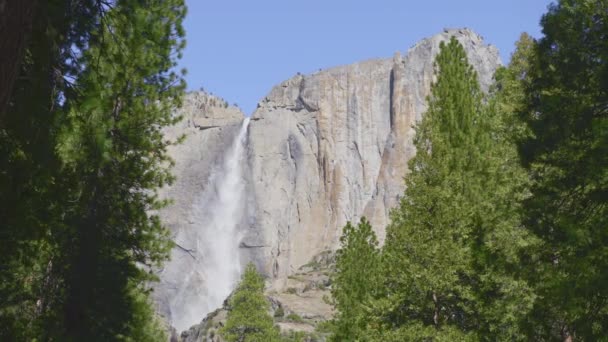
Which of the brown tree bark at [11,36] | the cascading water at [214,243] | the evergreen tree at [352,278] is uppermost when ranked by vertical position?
the cascading water at [214,243]

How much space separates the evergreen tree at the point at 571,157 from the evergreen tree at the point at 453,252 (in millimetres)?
1719

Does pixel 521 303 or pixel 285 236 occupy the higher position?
pixel 285 236

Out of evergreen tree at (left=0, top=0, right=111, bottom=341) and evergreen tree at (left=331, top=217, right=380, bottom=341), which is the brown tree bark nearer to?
evergreen tree at (left=0, top=0, right=111, bottom=341)

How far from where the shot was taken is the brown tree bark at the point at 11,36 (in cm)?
514

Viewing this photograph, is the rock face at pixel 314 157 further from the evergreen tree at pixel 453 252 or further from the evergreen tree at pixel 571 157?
the evergreen tree at pixel 571 157

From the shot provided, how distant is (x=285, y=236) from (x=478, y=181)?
93861mm

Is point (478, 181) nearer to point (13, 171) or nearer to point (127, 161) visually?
point (127, 161)

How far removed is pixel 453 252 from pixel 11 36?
48.3 ft

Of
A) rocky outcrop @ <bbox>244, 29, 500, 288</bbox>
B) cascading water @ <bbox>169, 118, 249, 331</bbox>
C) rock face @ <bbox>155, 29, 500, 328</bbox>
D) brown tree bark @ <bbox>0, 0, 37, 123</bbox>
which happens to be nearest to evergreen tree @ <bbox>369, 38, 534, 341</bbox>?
brown tree bark @ <bbox>0, 0, 37, 123</bbox>

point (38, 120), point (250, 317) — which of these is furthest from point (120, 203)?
point (250, 317)

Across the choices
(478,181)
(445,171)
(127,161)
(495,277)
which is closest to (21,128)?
(127,161)

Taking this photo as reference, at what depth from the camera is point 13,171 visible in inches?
345

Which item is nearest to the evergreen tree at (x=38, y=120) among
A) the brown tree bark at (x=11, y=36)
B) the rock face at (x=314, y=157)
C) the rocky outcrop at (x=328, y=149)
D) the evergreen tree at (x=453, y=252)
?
the brown tree bark at (x=11, y=36)

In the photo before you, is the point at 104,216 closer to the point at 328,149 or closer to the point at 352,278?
the point at 352,278
